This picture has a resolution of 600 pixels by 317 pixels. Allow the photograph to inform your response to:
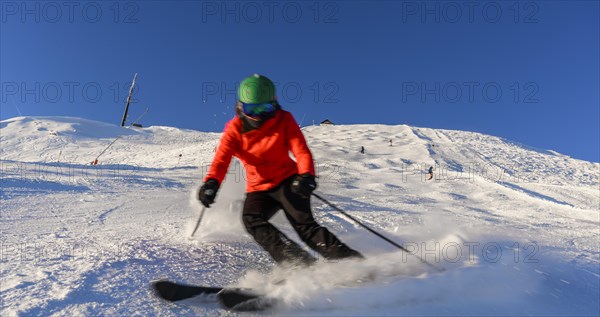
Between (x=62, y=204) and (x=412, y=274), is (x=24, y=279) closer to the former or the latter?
(x=412, y=274)

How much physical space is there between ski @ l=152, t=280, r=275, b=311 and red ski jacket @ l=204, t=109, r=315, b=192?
4.06 feet

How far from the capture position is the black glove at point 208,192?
10.4ft

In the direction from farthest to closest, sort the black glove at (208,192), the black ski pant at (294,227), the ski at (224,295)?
the black glove at (208,192)
the black ski pant at (294,227)
the ski at (224,295)

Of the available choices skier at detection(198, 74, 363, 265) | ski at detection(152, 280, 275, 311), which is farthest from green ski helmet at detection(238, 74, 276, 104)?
ski at detection(152, 280, 275, 311)

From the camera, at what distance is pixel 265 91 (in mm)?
3203

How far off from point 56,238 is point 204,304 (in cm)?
210

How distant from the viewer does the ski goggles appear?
10.6 feet

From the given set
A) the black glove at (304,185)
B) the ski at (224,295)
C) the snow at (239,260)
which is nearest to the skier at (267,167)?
the black glove at (304,185)

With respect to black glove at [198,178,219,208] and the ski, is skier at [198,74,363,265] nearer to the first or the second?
black glove at [198,178,219,208]

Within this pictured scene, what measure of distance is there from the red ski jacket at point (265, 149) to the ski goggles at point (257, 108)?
10cm

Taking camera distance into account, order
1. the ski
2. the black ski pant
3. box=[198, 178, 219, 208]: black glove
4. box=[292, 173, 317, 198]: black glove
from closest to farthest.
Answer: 1. the ski
2. the black ski pant
3. box=[292, 173, 317, 198]: black glove
4. box=[198, 178, 219, 208]: black glove

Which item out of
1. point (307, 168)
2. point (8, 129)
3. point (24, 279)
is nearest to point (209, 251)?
point (307, 168)

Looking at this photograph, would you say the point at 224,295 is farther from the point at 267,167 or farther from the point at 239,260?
the point at 267,167

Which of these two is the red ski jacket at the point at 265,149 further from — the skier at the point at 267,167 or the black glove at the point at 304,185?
the black glove at the point at 304,185
